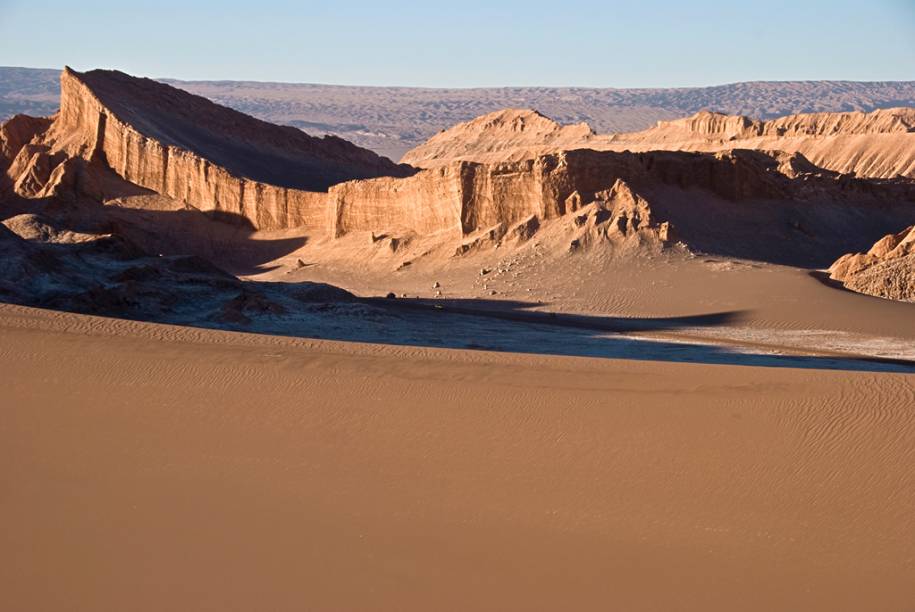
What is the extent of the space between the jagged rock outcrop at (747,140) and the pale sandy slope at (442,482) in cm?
4690

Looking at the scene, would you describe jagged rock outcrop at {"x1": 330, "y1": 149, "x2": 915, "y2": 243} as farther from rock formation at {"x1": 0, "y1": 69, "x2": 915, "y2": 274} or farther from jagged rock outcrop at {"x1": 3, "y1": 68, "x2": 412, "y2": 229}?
jagged rock outcrop at {"x1": 3, "y1": 68, "x2": 412, "y2": 229}

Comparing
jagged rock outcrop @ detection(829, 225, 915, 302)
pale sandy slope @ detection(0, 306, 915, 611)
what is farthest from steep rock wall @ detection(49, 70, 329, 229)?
pale sandy slope @ detection(0, 306, 915, 611)

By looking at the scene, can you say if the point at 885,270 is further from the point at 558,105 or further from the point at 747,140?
the point at 558,105

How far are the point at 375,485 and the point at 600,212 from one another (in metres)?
21.2

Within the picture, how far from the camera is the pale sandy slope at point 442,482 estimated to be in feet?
20.8

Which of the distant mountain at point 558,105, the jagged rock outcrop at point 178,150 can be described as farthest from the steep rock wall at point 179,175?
the distant mountain at point 558,105

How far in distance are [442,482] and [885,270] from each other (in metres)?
19.4

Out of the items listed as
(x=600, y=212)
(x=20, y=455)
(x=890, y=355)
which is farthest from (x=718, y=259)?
(x=20, y=455)

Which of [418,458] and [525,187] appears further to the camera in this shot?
[525,187]

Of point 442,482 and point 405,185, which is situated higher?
point 405,185

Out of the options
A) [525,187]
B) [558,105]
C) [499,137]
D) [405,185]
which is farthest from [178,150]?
[558,105]

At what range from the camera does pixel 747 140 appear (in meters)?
64.5

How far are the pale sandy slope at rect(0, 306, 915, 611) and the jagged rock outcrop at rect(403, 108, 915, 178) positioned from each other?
4690cm

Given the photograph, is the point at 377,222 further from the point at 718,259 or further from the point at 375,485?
the point at 375,485
